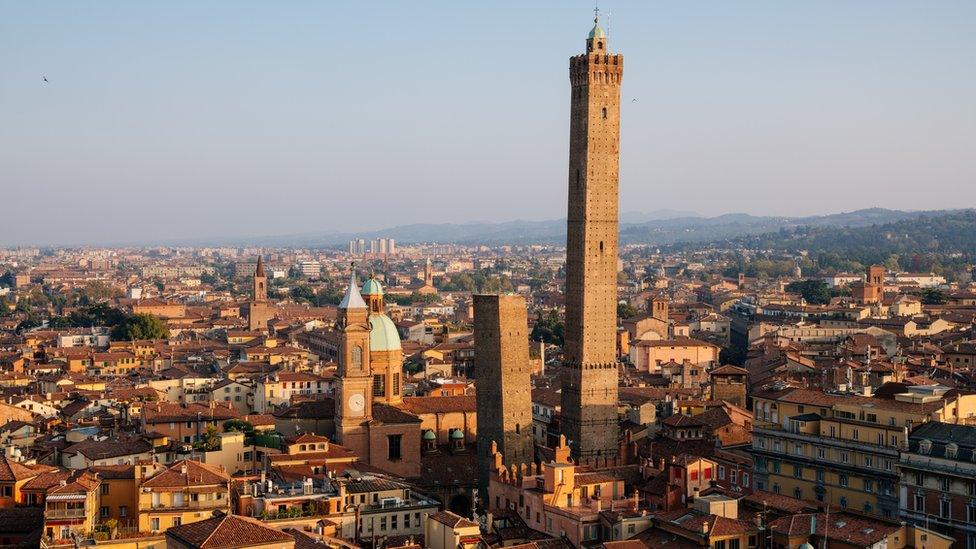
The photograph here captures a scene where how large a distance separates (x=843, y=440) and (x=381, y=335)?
1660 cm

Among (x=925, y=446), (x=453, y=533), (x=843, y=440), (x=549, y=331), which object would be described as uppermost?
(x=925, y=446)

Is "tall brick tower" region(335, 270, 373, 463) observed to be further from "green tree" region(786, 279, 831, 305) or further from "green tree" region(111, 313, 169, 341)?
"green tree" region(786, 279, 831, 305)

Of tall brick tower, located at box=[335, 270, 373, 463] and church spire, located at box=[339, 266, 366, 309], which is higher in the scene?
church spire, located at box=[339, 266, 366, 309]

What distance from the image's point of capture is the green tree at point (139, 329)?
289 ft

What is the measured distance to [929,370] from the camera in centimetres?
5550

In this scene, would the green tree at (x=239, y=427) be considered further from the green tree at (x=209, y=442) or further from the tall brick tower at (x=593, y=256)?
the tall brick tower at (x=593, y=256)

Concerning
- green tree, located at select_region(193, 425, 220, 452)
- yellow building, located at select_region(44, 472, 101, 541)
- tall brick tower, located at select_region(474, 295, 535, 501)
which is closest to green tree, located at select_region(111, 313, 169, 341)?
green tree, located at select_region(193, 425, 220, 452)

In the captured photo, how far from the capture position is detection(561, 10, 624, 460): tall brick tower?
44.0m

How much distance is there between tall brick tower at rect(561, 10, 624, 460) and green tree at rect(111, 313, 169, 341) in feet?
159

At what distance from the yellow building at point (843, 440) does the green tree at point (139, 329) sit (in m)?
57.7

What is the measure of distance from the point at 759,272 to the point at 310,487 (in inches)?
6170

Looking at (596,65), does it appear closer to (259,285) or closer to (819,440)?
(819,440)

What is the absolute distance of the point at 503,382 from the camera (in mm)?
41562

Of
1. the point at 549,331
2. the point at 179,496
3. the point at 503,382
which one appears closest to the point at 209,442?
the point at 179,496
